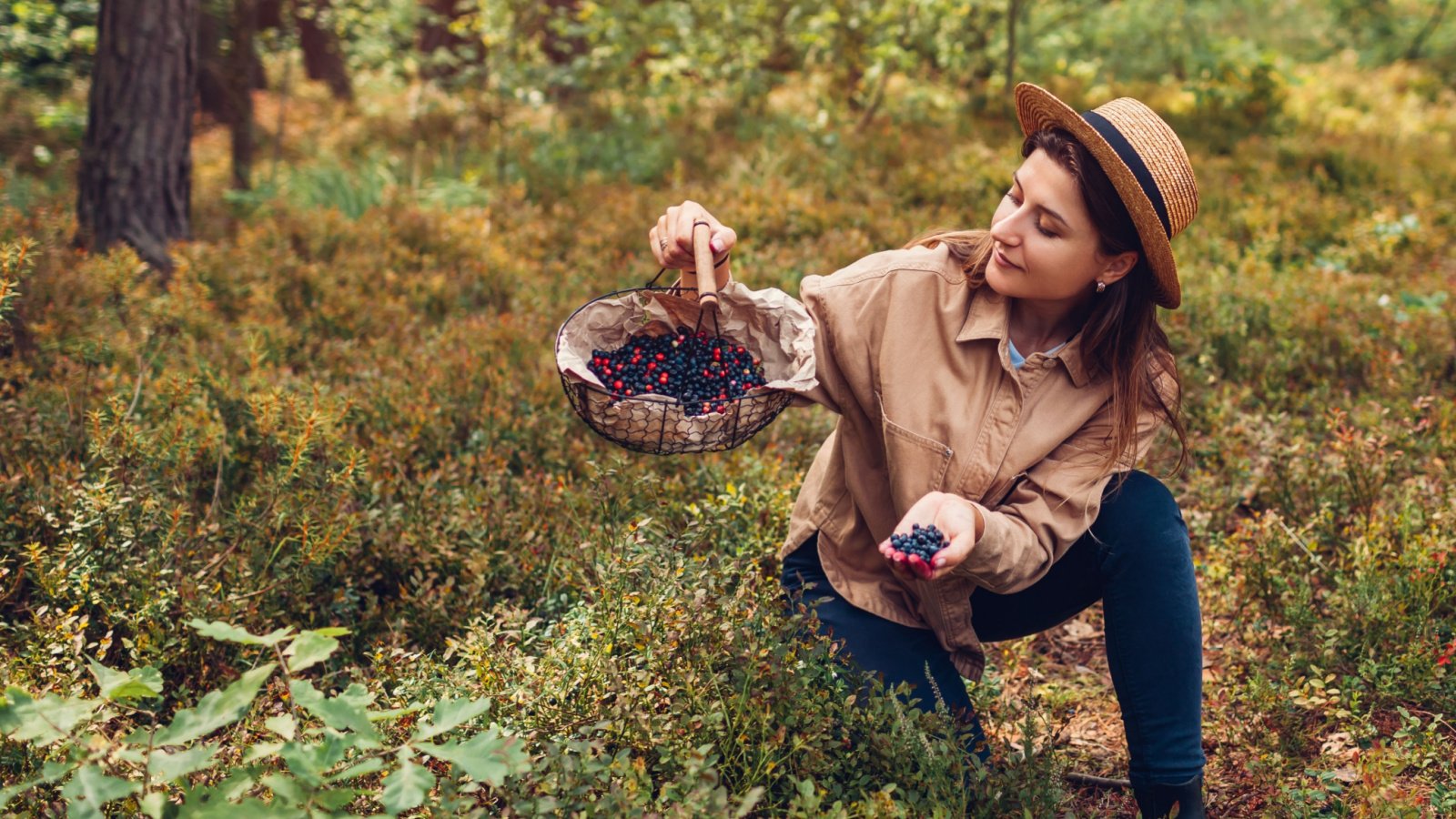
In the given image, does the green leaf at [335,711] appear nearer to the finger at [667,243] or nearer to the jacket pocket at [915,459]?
the finger at [667,243]

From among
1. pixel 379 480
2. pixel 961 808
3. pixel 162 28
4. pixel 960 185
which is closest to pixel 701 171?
pixel 960 185

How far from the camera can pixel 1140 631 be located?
2482mm

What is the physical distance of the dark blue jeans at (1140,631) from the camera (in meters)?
2.47

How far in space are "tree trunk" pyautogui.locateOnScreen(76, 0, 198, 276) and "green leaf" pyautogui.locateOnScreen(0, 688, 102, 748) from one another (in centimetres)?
387

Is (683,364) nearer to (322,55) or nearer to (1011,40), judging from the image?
(1011,40)

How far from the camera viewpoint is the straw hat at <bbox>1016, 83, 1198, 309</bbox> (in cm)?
230

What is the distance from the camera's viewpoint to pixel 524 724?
2311mm

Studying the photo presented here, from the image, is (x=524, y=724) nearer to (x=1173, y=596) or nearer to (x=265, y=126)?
(x=1173, y=596)

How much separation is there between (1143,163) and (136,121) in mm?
4611

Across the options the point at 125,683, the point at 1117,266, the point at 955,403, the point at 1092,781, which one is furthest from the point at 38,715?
the point at 1092,781

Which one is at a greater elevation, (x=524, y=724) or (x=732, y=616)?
(x=732, y=616)

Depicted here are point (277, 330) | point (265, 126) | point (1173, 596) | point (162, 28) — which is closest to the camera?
point (1173, 596)

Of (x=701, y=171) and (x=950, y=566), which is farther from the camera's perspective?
(x=701, y=171)

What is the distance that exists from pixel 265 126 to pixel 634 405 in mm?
8742
